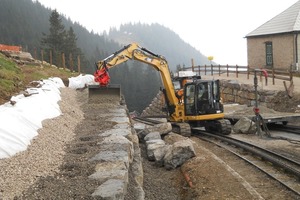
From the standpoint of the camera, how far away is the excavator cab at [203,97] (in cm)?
1747

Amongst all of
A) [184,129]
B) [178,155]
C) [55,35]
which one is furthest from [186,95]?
[55,35]

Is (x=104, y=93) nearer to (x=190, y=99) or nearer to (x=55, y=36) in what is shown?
(x=190, y=99)

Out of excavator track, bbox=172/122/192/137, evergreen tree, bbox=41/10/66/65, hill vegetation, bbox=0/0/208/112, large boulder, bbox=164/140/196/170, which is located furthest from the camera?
hill vegetation, bbox=0/0/208/112

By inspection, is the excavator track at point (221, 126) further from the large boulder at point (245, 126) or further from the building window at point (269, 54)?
the building window at point (269, 54)

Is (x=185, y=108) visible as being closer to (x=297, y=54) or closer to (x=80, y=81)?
(x=80, y=81)

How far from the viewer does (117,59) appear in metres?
18.2

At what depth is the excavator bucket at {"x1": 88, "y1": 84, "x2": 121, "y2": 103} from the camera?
1777cm

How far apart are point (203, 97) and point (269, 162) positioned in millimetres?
6080

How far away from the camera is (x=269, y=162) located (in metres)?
11.9

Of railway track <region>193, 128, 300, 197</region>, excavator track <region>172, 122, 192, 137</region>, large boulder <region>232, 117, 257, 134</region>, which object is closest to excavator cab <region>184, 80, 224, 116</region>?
excavator track <region>172, 122, 192, 137</region>

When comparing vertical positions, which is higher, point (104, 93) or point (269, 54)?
point (269, 54)

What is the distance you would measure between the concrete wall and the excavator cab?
16.6 meters

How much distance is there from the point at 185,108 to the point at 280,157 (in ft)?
22.2

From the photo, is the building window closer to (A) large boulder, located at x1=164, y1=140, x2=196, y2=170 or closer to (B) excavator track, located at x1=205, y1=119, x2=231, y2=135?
(B) excavator track, located at x1=205, y1=119, x2=231, y2=135
